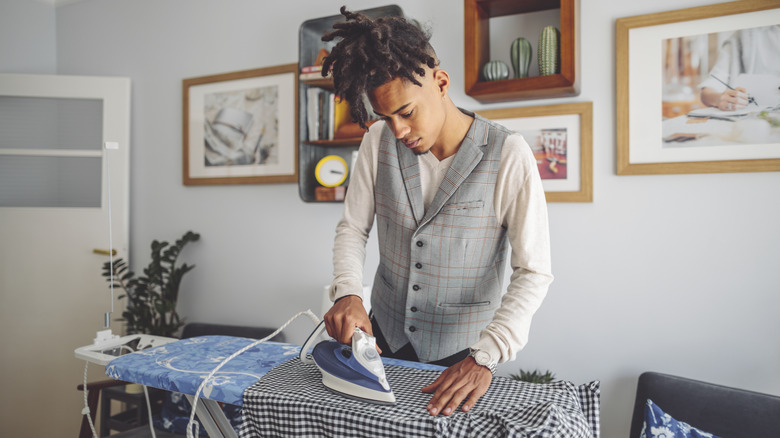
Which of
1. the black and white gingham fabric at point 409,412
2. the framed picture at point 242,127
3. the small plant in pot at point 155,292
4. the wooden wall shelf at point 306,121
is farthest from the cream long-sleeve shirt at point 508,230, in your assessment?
the small plant in pot at point 155,292

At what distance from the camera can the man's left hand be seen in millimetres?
959

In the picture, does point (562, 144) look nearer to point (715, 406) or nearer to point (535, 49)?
point (535, 49)

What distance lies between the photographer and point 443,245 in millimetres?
1250

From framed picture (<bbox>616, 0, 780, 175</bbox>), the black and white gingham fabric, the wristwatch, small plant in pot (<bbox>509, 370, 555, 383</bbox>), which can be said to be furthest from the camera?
small plant in pot (<bbox>509, 370, 555, 383</bbox>)

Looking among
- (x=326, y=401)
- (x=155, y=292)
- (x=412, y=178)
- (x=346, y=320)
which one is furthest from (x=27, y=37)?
(x=326, y=401)

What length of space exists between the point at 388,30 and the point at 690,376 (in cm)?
169

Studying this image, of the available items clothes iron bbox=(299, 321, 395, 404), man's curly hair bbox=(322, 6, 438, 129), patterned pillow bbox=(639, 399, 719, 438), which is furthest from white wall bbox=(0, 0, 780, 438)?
clothes iron bbox=(299, 321, 395, 404)

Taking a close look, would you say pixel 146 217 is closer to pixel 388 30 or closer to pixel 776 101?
pixel 388 30

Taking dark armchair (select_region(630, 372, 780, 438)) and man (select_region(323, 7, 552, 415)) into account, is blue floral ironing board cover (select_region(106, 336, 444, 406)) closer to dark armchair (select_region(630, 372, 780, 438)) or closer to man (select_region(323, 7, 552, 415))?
man (select_region(323, 7, 552, 415))

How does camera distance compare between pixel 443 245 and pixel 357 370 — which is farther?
pixel 443 245

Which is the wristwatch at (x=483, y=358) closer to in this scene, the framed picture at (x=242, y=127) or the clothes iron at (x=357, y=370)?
the clothes iron at (x=357, y=370)

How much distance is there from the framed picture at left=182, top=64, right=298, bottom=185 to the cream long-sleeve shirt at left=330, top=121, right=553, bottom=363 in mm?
1268

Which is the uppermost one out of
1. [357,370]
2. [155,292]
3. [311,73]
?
[311,73]

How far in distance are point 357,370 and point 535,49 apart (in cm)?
161
